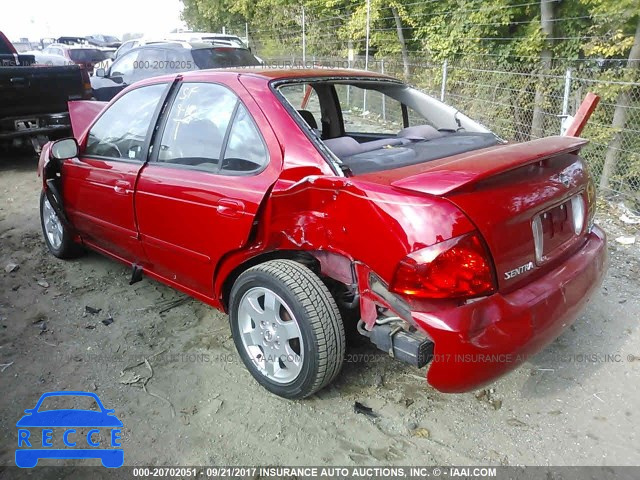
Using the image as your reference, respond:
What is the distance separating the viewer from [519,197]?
7.23ft

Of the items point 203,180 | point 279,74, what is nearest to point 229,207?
point 203,180

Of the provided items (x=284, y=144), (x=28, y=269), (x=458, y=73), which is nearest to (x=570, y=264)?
(x=284, y=144)

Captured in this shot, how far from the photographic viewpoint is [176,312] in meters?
3.64

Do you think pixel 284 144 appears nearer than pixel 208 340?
Yes

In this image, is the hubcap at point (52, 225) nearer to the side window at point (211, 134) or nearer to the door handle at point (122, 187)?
the door handle at point (122, 187)

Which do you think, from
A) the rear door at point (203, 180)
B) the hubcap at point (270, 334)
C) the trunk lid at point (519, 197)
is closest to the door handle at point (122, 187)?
the rear door at point (203, 180)

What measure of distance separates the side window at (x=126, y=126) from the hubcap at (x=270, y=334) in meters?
1.35

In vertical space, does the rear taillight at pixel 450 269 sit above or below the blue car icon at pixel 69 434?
above

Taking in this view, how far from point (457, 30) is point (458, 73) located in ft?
5.78

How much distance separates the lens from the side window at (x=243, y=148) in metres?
2.65

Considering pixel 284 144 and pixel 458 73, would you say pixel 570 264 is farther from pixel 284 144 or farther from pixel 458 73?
pixel 458 73

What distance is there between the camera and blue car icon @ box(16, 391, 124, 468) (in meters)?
2.36

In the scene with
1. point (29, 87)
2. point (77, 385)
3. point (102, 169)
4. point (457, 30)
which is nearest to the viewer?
point (77, 385)

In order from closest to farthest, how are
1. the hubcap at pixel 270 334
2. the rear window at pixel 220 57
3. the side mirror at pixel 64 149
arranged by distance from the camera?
the hubcap at pixel 270 334 < the side mirror at pixel 64 149 < the rear window at pixel 220 57
